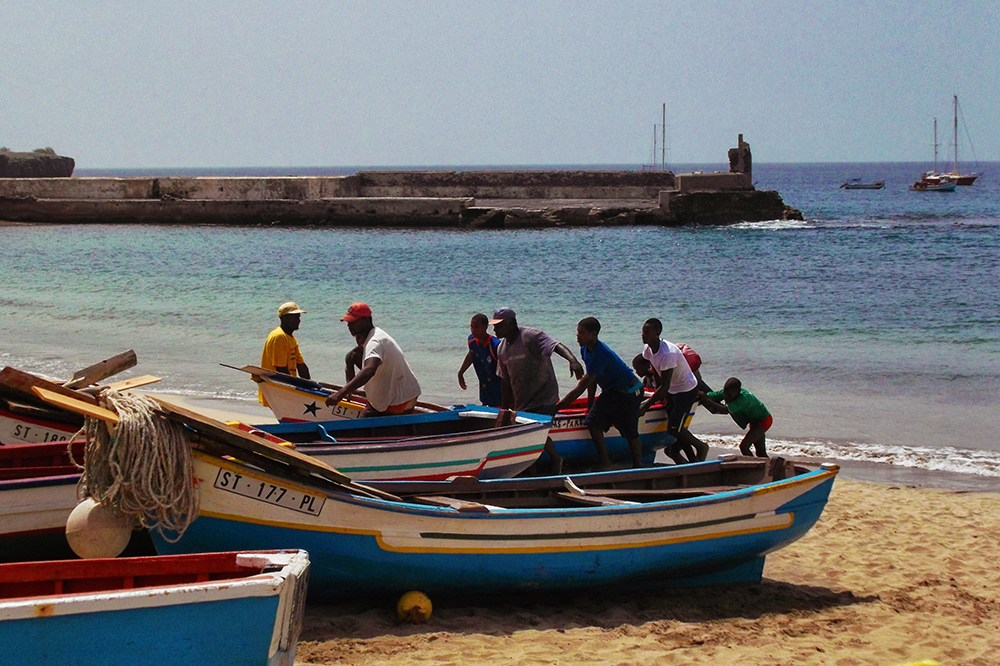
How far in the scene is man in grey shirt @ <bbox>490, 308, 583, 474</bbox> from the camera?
8.17 metres

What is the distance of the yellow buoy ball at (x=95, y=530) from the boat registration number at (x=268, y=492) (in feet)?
1.74

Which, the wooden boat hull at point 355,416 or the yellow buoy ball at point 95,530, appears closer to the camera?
the yellow buoy ball at point 95,530

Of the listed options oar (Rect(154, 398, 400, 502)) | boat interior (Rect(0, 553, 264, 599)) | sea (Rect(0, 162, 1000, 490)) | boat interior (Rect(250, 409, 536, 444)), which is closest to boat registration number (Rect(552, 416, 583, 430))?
boat interior (Rect(250, 409, 536, 444))

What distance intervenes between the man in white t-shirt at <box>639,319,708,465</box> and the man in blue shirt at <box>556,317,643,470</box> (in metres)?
0.26

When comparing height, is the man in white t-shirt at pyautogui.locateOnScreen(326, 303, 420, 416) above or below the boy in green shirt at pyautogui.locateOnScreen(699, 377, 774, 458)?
above

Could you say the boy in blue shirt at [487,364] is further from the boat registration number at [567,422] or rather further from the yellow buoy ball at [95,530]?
the yellow buoy ball at [95,530]

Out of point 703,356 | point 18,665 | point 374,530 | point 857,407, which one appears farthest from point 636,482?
point 703,356

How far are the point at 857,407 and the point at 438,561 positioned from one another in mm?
8092

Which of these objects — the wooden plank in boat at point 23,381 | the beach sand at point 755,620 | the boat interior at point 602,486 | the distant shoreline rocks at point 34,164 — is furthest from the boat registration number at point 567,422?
the distant shoreline rocks at point 34,164

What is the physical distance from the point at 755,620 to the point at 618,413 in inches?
98.6

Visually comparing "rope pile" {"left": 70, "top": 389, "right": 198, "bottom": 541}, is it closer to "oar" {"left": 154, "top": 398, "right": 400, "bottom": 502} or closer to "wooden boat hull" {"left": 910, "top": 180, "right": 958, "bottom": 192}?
"oar" {"left": 154, "top": 398, "right": 400, "bottom": 502}

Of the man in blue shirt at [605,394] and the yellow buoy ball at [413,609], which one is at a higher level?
the man in blue shirt at [605,394]

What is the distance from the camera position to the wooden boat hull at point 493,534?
5426 millimetres

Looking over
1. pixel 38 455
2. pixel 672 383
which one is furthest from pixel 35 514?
pixel 672 383
